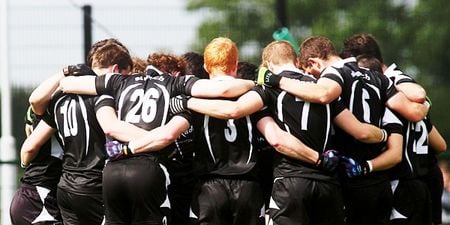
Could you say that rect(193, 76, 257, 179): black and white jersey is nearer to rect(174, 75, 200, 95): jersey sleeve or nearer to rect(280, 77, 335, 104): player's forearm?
rect(174, 75, 200, 95): jersey sleeve

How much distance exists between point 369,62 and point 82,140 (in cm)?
244

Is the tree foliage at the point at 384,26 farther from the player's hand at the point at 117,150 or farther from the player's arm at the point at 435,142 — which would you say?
the player's hand at the point at 117,150

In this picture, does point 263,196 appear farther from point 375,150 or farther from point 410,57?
point 410,57

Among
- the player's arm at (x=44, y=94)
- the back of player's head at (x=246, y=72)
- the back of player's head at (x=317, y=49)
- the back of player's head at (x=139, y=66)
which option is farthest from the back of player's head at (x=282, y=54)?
the player's arm at (x=44, y=94)

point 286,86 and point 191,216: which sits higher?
point 286,86

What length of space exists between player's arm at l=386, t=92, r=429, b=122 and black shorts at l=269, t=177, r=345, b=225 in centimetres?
89

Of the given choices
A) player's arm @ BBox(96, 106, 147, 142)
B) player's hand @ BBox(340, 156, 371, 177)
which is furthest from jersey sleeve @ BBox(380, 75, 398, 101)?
player's arm @ BBox(96, 106, 147, 142)

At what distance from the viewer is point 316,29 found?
661 inches

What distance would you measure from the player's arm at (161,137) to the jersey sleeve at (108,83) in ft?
1.66

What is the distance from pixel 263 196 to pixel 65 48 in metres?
5.95

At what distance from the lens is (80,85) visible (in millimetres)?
9711

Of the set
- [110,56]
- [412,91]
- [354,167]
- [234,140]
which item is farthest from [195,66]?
[412,91]

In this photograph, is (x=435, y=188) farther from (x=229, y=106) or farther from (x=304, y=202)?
(x=229, y=106)

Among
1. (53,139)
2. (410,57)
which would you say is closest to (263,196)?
(53,139)
